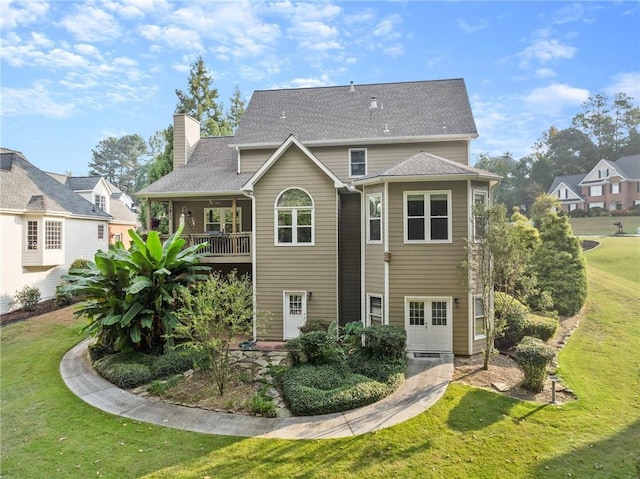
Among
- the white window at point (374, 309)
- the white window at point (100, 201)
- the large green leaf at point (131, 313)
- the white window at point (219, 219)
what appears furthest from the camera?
the white window at point (100, 201)

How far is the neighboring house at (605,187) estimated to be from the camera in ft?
152

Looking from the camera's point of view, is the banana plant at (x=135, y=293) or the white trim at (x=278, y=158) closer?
the banana plant at (x=135, y=293)

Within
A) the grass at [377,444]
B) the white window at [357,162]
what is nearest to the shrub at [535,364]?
the grass at [377,444]

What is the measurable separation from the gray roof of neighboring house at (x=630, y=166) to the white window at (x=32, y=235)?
62128 millimetres

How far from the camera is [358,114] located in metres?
18.3

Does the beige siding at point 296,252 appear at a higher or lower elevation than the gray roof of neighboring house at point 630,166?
lower

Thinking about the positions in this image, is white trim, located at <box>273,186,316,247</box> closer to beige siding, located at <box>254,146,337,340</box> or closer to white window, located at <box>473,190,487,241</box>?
beige siding, located at <box>254,146,337,340</box>

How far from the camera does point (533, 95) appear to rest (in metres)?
19.9

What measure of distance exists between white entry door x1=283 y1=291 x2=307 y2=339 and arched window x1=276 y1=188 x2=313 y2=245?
2120mm

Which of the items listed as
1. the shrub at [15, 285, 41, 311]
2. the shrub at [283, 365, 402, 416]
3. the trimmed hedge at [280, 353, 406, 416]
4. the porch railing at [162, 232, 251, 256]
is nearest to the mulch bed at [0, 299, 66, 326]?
the shrub at [15, 285, 41, 311]

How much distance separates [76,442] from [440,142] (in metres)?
16.5

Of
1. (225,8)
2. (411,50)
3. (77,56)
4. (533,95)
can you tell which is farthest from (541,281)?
(77,56)

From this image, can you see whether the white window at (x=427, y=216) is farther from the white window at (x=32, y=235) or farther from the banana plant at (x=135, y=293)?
the white window at (x=32, y=235)

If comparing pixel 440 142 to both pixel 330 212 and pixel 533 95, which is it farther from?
pixel 533 95
